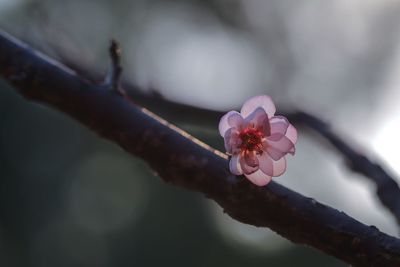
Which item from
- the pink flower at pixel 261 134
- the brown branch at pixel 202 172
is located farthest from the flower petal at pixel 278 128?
the brown branch at pixel 202 172

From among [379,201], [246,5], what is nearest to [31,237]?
[246,5]

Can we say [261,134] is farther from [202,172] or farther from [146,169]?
[146,169]

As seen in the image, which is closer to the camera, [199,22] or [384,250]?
[384,250]

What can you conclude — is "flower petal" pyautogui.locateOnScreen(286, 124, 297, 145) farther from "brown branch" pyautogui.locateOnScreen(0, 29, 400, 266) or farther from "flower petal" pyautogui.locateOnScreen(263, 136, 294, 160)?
"brown branch" pyautogui.locateOnScreen(0, 29, 400, 266)

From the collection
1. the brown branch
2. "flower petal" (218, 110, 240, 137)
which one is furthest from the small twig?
"flower petal" (218, 110, 240, 137)

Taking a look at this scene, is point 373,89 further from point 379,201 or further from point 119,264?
point 379,201

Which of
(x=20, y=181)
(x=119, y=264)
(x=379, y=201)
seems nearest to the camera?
(x=379, y=201)

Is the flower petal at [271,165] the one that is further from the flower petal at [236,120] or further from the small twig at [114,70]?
the small twig at [114,70]
